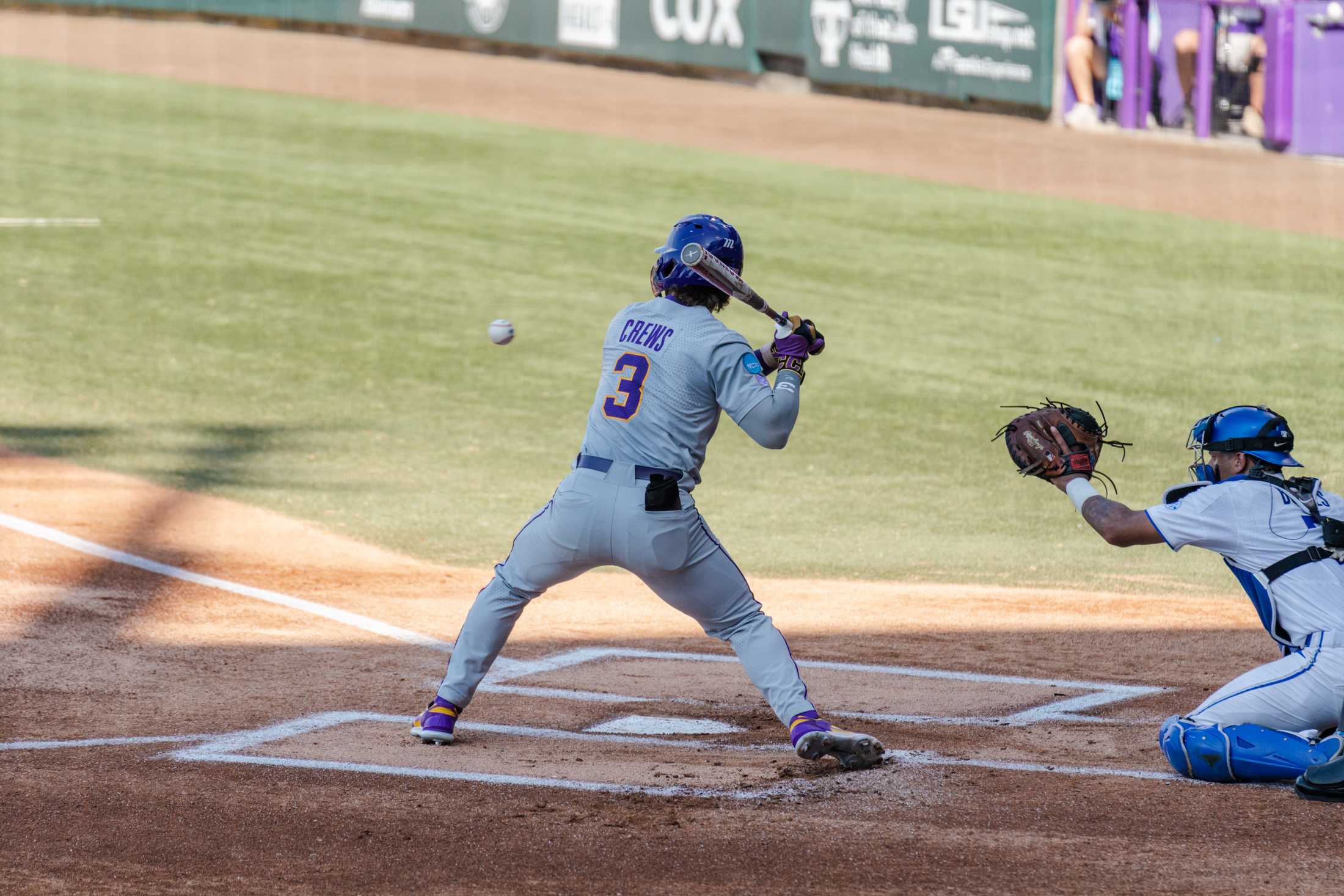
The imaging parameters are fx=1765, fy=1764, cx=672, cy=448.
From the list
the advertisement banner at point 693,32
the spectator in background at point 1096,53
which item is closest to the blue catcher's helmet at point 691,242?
the spectator in background at point 1096,53

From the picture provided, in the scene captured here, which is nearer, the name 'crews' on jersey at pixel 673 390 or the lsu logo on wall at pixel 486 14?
the name 'crews' on jersey at pixel 673 390

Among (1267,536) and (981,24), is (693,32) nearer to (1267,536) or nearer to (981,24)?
(981,24)

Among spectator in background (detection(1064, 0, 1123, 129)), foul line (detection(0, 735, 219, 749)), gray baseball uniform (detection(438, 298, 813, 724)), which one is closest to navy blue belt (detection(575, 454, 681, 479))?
gray baseball uniform (detection(438, 298, 813, 724))

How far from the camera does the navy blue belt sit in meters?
5.52

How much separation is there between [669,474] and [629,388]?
302 millimetres

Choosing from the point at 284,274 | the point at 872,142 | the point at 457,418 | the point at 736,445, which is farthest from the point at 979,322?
Answer: the point at 872,142

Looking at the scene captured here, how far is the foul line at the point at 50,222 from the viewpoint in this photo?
1797 centimetres

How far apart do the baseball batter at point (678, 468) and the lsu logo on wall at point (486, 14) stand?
2588 centimetres

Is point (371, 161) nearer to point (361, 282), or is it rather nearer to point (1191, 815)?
point (361, 282)

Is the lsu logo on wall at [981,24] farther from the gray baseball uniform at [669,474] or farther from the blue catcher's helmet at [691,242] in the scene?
the gray baseball uniform at [669,474]

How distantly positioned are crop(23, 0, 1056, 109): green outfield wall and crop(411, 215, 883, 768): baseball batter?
62.1 ft

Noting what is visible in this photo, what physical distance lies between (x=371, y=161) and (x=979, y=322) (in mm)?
9832

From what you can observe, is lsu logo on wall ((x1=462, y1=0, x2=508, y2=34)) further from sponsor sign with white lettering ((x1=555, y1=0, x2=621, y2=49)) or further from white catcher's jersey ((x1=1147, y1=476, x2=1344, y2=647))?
white catcher's jersey ((x1=1147, y1=476, x2=1344, y2=647))

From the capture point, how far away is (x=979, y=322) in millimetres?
15180
